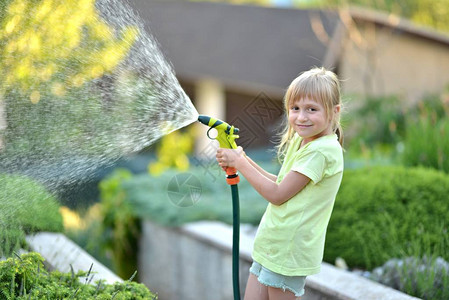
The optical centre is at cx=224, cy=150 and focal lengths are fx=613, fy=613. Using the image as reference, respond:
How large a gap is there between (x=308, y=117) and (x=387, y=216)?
1721 mm

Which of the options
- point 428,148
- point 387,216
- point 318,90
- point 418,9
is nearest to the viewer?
point 318,90

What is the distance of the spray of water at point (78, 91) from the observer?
9.46 ft

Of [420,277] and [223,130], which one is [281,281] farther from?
[420,277]

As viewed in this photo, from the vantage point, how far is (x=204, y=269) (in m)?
4.56

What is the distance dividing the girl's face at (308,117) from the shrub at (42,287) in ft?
3.06

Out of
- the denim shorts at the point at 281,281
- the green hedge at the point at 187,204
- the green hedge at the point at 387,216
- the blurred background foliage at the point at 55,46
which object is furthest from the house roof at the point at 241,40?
the denim shorts at the point at 281,281

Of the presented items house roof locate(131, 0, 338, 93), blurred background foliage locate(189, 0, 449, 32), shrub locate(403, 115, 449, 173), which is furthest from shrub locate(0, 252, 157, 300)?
blurred background foliage locate(189, 0, 449, 32)

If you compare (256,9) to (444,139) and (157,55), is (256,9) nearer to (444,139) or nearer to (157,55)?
(444,139)

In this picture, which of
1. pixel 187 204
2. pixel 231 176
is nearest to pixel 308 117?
pixel 231 176

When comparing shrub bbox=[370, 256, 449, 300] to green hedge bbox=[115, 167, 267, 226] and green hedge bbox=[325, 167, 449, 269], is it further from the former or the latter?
green hedge bbox=[115, 167, 267, 226]

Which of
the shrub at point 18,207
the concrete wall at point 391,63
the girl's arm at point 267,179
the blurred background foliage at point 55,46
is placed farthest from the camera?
the concrete wall at point 391,63

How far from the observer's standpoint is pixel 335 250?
4.07 m

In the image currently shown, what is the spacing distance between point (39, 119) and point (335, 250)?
6.88 ft

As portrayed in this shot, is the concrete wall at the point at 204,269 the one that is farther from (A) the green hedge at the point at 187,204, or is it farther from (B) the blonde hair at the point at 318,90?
(B) the blonde hair at the point at 318,90
